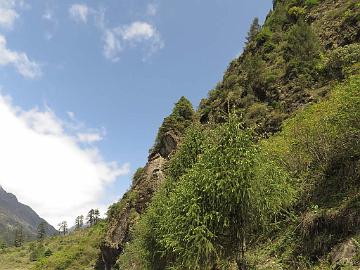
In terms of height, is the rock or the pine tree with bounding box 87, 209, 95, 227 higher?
the pine tree with bounding box 87, 209, 95, 227

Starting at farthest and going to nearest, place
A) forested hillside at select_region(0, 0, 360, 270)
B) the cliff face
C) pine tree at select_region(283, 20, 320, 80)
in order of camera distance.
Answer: the cliff face < pine tree at select_region(283, 20, 320, 80) < forested hillside at select_region(0, 0, 360, 270)

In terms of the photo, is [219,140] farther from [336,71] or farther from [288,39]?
[288,39]

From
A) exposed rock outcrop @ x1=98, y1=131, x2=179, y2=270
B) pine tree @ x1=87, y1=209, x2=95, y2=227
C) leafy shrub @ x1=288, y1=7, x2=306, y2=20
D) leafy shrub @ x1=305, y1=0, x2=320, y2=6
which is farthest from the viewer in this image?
pine tree @ x1=87, y1=209, x2=95, y2=227

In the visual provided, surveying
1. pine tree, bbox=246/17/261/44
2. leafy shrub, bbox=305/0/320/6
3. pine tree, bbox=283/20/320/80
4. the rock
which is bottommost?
the rock

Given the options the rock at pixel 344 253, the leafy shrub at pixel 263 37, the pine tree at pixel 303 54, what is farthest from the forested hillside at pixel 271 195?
the leafy shrub at pixel 263 37

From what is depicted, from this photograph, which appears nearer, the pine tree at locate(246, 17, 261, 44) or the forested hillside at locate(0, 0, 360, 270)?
the forested hillside at locate(0, 0, 360, 270)

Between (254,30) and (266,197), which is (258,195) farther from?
(254,30)

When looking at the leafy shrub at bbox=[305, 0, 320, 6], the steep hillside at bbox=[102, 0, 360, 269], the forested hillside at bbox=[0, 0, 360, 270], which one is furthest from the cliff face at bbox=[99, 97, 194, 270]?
the leafy shrub at bbox=[305, 0, 320, 6]

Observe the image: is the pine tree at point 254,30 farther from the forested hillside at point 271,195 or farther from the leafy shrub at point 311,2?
the forested hillside at point 271,195

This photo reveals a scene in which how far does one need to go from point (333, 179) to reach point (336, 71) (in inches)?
788

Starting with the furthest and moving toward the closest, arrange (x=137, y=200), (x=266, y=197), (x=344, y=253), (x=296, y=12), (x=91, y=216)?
(x=91, y=216) < (x=296, y=12) < (x=137, y=200) < (x=266, y=197) < (x=344, y=253)

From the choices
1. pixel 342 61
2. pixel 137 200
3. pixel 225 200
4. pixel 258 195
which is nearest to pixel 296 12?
pixel 342 61

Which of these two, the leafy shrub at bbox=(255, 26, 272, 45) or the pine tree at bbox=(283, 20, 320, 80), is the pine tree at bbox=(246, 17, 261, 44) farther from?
the pine tree at bbox=(283, 20, 320, 80)

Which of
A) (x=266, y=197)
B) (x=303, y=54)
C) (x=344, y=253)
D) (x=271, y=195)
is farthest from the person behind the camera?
(x=303, y=54)
